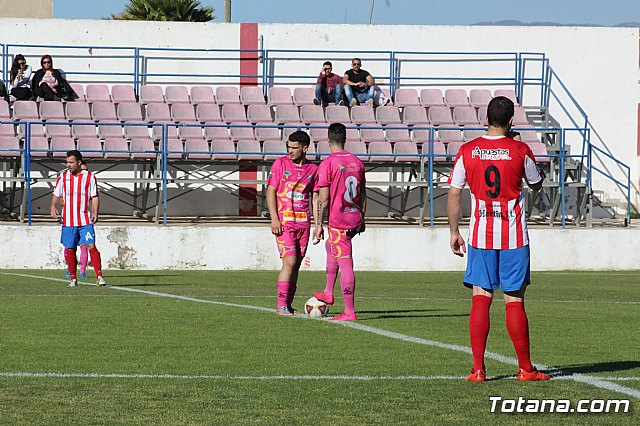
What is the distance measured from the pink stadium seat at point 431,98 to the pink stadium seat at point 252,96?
12.7 ft

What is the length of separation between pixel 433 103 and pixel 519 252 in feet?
69.0

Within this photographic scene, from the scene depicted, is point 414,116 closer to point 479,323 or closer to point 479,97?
point 479,97

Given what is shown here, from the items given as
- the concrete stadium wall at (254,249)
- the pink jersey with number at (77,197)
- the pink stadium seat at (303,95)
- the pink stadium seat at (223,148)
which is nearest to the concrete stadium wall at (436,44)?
the pink stadium seat at (303,95)

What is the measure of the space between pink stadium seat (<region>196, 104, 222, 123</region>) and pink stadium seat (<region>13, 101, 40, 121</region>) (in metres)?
3.55

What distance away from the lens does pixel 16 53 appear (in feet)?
95.3

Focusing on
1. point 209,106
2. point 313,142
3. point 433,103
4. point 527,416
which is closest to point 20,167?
point 209,106

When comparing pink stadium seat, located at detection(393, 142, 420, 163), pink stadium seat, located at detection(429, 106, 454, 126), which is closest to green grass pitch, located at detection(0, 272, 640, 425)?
pink stadium seat, located at detection(393, 142, 420, 163)

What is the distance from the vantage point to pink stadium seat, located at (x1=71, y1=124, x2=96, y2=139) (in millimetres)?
25016

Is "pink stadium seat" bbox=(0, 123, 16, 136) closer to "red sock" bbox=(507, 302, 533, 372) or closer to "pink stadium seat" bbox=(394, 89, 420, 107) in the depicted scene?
"pink stadium seat" bbox=(394, 89, 420, 107)

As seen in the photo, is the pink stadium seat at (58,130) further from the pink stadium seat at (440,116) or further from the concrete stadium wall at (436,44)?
the pink stadium seat at (440,116)

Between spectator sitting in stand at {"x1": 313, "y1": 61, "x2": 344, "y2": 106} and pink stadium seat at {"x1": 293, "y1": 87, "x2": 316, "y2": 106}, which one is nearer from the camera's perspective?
spectator sitting in stand at {"x1": 313, "y1": 61, "x2": 344, "y2": 106}

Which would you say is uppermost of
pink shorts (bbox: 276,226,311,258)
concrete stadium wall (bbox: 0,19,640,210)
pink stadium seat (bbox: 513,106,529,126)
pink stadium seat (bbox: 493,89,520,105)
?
concrete stadium wall (bbox: 0,19,640,210)

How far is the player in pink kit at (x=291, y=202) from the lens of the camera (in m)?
11.4

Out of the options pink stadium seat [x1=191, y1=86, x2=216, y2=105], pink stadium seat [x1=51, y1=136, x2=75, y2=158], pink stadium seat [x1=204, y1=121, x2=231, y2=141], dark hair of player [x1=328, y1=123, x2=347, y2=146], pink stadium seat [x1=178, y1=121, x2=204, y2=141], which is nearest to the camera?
dark hair of player [x1=328, y1=123, x2=347, y2=146]
